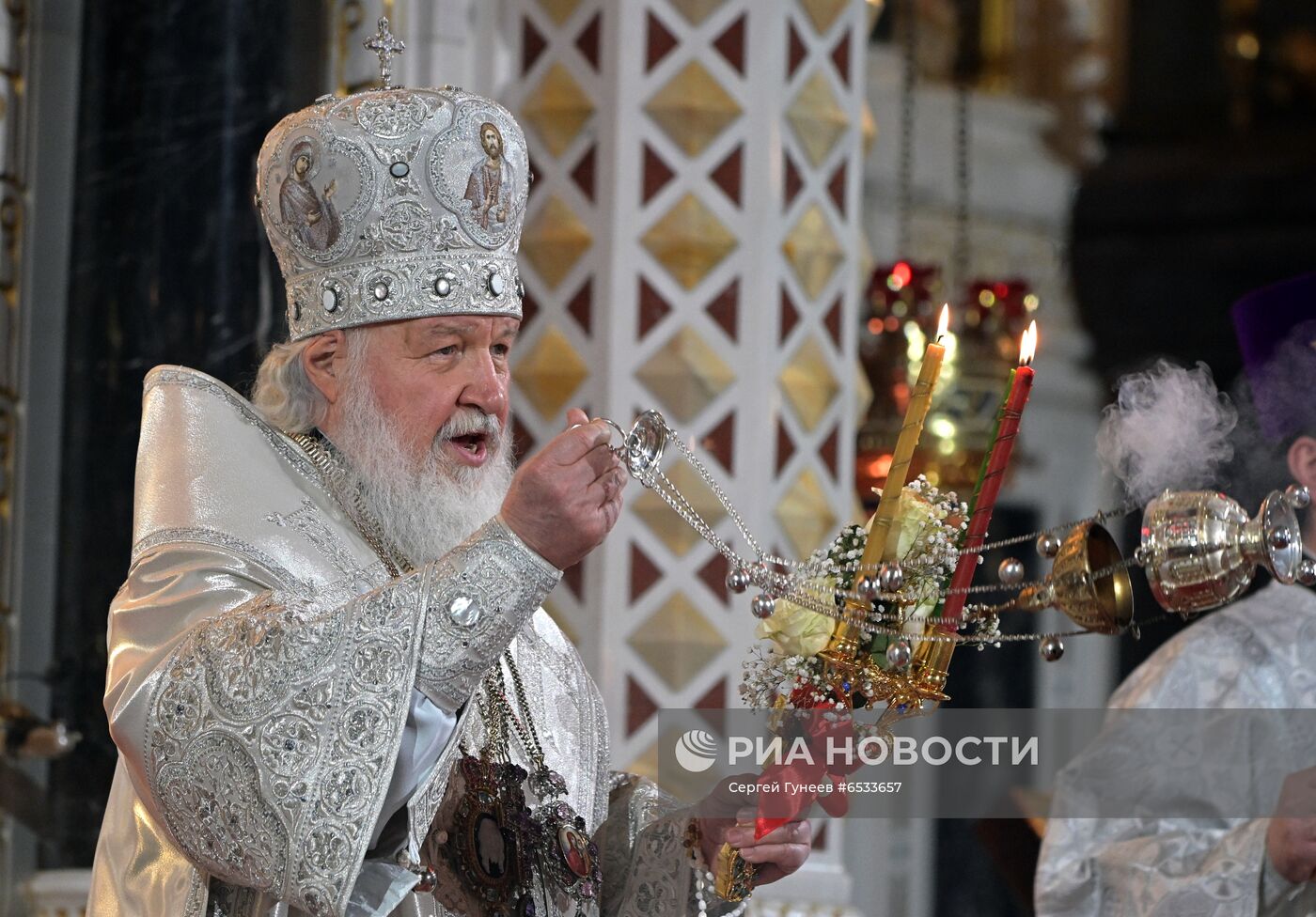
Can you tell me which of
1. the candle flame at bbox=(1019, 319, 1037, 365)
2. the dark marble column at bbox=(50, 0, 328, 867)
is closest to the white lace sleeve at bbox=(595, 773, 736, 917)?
the candle flame at bbox=(1019, 319, 1037, 365)

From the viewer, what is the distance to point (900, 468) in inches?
110

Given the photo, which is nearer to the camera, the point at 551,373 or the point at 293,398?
the point at 293,398

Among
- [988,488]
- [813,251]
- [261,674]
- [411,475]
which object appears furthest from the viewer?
[813,251]

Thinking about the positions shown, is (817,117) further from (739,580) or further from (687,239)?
(739,580)

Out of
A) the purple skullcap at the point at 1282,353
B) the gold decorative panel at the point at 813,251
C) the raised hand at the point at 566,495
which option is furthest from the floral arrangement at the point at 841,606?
the gold decorative panel at the point at 813,251

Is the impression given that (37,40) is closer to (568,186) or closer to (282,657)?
(568,186)

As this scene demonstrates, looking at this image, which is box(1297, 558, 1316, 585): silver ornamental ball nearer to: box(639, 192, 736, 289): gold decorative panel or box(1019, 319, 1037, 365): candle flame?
box(1019, 319, 1037, 365): candle flame

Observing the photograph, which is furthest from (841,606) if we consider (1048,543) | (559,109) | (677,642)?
(559,109)

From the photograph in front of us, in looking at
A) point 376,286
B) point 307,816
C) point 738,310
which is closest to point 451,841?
point 307,816

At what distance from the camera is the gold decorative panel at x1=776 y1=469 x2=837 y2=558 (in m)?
5.28

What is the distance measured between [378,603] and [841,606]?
59 cm

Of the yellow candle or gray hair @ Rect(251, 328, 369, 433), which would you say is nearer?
the yellow candle

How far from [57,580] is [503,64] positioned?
1.78 metres

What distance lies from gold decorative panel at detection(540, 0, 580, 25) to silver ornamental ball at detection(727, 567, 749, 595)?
281cm
